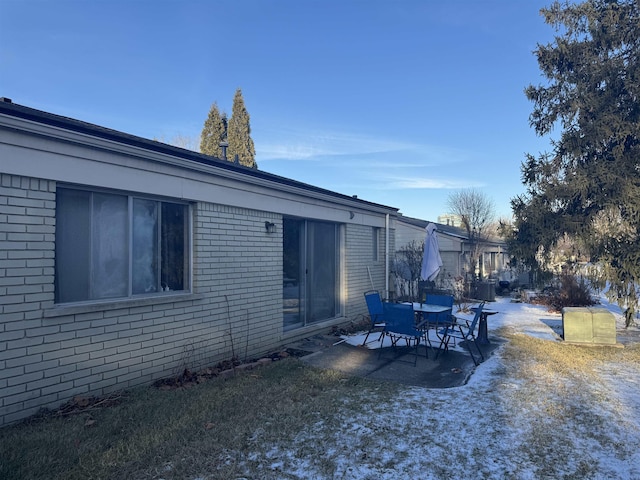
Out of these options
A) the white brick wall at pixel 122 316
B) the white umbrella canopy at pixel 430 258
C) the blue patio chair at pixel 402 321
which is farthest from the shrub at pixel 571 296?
the white brick wall at pixel 122 316

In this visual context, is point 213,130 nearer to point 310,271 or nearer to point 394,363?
point 310,271

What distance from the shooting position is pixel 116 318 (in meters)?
5.05

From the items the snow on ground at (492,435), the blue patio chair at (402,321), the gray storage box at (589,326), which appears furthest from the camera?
the gray storage box at (589,326)

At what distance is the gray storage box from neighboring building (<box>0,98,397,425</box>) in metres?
5.96

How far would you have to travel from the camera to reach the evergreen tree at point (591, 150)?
8.81 meters

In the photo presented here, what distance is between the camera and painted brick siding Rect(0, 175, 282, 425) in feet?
13.6

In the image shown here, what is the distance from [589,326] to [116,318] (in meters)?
9.30

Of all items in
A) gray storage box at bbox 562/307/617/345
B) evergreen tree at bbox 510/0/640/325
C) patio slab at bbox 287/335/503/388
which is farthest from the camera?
evergreen tree at bbox 510/0/640/325

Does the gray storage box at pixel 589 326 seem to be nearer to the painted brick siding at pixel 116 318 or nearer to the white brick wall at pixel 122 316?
the white brick wall at pixel 122 316

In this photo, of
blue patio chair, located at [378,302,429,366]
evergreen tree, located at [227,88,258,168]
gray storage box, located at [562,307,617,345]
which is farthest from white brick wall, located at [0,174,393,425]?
evergreen tree, located at [227,88,258,168]

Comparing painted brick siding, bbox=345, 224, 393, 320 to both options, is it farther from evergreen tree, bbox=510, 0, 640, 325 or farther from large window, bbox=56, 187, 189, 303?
large window, bbox=56, 187, 189, 303

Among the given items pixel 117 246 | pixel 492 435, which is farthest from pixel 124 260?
pixel 492 435

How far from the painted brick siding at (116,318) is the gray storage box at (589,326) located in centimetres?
651

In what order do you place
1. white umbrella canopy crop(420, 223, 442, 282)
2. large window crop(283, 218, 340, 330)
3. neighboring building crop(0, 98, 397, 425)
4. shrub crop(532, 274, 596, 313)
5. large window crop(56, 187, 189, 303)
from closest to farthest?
neighboring building crop(0, 98, 397, 425) < large window crop(56, 187, 189, 303) < large window crop(283, 218, 340, 330) < white umbrella canopy crop(420, 223, 442, 282) < shrub crop(532, 274, 596, 313)
